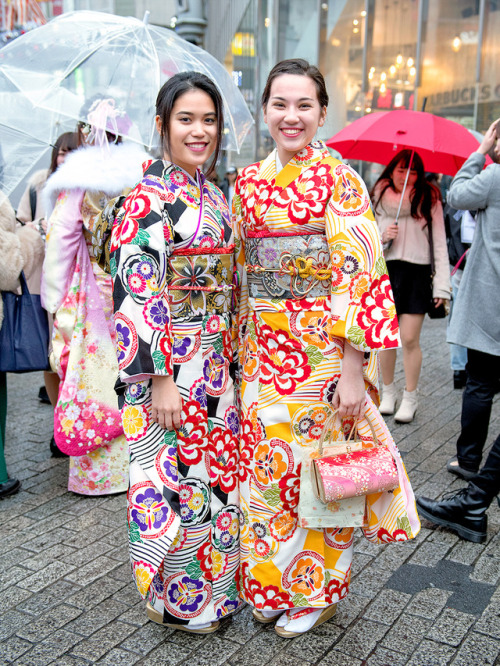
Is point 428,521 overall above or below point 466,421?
below

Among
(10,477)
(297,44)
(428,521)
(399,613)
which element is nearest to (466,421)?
(428,521)

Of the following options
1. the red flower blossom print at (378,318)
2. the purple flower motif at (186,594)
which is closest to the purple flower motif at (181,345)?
the red flower blossom print at (378,318)

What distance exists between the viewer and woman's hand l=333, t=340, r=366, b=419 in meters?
2.20

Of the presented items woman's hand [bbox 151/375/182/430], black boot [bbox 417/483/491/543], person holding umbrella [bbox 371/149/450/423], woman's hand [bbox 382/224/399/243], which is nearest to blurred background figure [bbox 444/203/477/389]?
person holding umbrella [bbox 371/149/450/423]

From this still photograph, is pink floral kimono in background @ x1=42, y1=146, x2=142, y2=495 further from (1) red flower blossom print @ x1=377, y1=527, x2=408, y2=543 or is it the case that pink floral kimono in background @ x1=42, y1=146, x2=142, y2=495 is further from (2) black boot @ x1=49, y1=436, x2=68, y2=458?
(1) red flower blossom print @ x1=377, y1=527, x2=408, y2=543

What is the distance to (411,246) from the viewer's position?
451 cm

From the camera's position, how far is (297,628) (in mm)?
2361

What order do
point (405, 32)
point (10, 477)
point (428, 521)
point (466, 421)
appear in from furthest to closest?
point (405, 32)
point (10, 477)
point (466, 421)
point (428, 521)

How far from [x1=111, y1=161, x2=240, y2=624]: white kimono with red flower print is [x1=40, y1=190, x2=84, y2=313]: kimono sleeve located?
138 centimetres

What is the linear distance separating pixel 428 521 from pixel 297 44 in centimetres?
966

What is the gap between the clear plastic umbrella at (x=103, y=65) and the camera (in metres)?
3.41

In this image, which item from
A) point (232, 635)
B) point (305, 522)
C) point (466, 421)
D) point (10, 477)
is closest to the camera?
point (305, 522)

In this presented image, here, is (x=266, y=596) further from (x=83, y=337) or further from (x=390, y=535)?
(x=83, y=337)

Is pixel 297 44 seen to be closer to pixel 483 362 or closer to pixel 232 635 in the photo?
pixel 483 362
